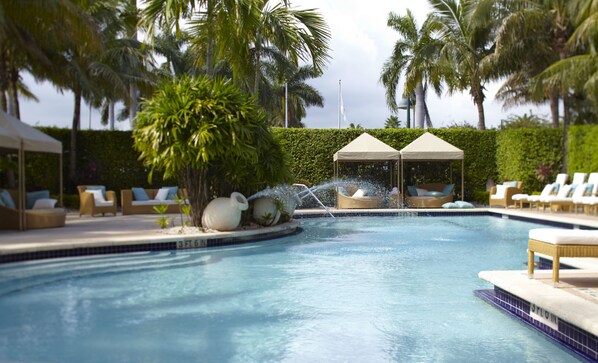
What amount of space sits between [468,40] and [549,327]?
2097 cm

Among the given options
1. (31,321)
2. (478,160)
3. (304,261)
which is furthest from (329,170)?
(31,321)

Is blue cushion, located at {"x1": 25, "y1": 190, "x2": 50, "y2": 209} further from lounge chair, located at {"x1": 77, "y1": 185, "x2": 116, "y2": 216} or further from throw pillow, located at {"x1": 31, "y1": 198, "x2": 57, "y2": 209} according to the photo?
lounge chair, located at {"x1": 77, "y1": 185, "x2": 116, "y2": 216}

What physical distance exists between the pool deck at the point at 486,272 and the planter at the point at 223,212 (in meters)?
0.34

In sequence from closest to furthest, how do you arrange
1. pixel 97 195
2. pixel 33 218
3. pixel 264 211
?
pixel 33 218 < pixel 264 211 < pixel 97 195

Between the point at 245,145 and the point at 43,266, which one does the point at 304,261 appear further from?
the point at 43,266

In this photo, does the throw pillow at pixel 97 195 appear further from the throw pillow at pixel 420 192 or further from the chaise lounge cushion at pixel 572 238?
the chaise lounge cushion at pixel 572 238

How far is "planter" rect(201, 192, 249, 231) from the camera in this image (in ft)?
33.7

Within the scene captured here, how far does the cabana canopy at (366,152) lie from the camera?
17.5 metres

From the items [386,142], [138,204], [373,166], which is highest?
[386,142]

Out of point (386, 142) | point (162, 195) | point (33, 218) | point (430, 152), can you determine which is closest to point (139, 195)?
point (162, 195)

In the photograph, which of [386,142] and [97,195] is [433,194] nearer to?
[386,142]

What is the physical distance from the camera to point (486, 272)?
567 cm

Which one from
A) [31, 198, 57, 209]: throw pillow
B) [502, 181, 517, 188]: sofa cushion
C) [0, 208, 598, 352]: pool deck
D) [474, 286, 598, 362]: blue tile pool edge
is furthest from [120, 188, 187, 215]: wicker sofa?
[474, 286, 598, 362]: blue tile pool edge

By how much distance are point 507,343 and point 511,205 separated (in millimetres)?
14551
